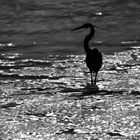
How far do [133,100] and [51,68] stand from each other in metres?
4.90

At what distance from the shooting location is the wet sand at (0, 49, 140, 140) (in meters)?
11.1

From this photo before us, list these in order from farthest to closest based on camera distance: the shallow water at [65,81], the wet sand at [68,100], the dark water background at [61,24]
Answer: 1. the dark water background at [61,24]
2. the shallow water at [65,81]
3. the wet sand at [68,100]

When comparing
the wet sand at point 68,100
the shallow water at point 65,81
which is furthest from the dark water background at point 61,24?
the wet sand at point 68,100

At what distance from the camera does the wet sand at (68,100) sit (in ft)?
36.3

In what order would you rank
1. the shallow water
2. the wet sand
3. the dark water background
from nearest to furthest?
Answer: the wet sand < the shallow water < the dark water background

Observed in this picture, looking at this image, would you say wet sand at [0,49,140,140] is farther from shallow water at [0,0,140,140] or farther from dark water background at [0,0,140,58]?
dark water background at [0,0,140,58]

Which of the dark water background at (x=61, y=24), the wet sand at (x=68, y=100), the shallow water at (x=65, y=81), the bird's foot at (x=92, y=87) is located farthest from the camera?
the dark water background at (x=61, y=24)

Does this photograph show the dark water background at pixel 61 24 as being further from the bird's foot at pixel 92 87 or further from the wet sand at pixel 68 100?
the bird's foot at pixel 92 87

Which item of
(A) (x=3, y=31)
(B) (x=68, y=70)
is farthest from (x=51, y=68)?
(A) (x=3, y=31)

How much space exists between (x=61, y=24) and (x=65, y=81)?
12.9 metres

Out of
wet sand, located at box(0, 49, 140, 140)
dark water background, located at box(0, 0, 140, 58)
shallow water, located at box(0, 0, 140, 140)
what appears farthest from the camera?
dark water background, located at box(0, 0, 140, 58)

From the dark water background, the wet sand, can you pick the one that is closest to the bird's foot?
the wet sand

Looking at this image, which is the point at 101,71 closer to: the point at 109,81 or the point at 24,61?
the point at 109,81

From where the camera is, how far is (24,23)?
2869cm
